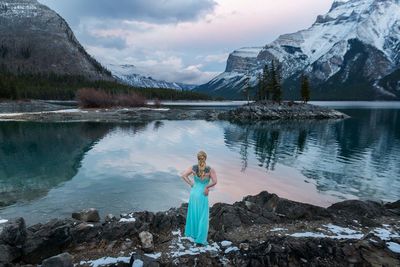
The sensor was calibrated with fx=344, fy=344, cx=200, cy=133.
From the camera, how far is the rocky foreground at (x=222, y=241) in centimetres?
1364

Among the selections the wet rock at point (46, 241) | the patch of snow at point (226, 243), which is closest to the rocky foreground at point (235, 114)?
the wet rock at point (46, 241)

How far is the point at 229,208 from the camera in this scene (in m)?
18.5

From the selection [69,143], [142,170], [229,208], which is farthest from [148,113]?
[229,208]

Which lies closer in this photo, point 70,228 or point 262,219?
point 70,228

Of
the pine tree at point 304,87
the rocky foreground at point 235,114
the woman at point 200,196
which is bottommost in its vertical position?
the rocky foreground at point 235,114

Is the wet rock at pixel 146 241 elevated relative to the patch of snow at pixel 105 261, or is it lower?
elevated

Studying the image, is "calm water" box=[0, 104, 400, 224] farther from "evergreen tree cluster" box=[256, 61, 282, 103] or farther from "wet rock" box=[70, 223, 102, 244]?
"evergreen tree cluster" box=[256, 61, 282, 103]

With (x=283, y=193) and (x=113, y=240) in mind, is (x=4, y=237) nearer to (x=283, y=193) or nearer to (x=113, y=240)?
(x=113, y=240)

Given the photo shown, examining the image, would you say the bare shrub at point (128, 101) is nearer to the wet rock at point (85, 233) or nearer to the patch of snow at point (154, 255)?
the wet rock at point (85, 233)

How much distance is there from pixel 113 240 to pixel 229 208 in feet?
20.8

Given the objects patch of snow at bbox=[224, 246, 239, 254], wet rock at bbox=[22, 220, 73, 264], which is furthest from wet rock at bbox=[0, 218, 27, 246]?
patch of snow at bbox=[224, 246, 239, 254]

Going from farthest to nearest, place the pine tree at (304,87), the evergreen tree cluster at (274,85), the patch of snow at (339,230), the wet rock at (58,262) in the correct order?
the pine tree at (304,87) → the evergreen tree cluster at (274,85) → the patch of snow at (339,230) → the wet rock at (58,262)

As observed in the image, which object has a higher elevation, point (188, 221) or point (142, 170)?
point (188, 221)

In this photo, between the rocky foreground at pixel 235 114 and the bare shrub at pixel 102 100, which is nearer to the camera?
the rocky foreground at pixel 235 114
